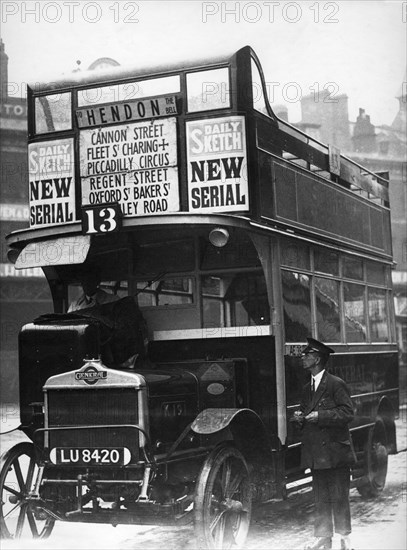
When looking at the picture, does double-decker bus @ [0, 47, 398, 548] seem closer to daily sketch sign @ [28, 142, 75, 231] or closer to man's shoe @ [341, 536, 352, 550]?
daily sketch sign @ [28, 142, 75, 231]

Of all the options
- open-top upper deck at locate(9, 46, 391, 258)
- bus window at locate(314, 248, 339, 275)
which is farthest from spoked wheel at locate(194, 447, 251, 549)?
bus window at locate(314, 248, 339, 275)

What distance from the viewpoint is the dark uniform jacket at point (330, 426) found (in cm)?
540

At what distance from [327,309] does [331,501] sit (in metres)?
1.69

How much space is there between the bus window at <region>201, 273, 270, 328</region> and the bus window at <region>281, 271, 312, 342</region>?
0.62 feet

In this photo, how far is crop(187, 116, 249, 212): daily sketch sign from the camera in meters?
5.79

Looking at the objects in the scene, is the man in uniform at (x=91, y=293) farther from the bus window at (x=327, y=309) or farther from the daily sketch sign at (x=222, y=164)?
the bus window at (x=327, y=309)

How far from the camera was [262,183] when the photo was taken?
5.95 m

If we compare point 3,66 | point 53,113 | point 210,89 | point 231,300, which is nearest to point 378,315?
point 231,300

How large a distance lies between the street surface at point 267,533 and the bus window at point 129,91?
3147 millimetres

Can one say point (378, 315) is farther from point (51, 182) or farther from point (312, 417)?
point (51, 182)

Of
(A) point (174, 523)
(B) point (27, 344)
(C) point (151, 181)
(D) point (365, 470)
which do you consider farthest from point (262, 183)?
(D) point (365, 470)

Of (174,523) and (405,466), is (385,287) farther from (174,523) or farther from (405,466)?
(174,523)

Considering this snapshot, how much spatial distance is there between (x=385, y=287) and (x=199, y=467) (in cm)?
307

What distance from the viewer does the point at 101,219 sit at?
19.0ft
